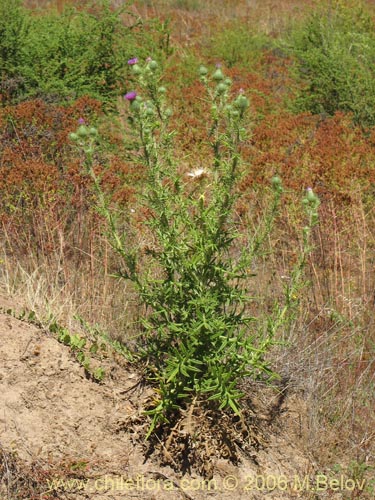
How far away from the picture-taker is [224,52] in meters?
10.3

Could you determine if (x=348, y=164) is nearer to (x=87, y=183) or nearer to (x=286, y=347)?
(x=87, y=183)

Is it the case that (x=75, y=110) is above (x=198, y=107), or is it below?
above

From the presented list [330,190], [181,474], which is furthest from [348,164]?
[181,474]

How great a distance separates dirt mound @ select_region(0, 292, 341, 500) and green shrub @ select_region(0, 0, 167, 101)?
4345mm

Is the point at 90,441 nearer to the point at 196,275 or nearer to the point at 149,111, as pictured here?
the point at 196,275

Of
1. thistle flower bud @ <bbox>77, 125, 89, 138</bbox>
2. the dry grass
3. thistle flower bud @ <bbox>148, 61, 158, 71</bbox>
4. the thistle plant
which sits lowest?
the dry grass

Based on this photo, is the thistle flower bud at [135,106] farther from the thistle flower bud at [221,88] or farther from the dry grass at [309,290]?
the dry grass at [309,290]

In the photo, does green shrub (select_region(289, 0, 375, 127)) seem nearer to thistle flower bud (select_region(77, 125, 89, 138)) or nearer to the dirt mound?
the dirt mound

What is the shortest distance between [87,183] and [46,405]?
2003 millimetres

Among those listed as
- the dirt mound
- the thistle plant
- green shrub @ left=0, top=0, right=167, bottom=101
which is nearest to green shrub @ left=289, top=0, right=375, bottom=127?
green shrub @ left=0, top=0, right=167, bottom=101

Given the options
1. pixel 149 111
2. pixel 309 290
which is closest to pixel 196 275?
pixel 149 111

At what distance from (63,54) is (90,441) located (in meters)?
5.82

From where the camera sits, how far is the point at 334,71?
8.38m

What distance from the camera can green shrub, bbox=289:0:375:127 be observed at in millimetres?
8078
